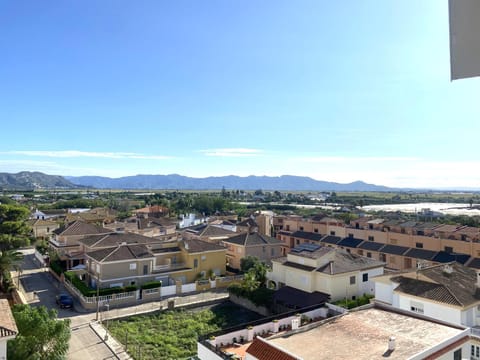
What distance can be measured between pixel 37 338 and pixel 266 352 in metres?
9.55

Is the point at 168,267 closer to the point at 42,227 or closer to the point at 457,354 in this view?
the point at 457,354

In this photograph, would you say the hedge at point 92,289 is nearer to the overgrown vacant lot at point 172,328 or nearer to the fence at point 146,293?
the fence at point 146,293

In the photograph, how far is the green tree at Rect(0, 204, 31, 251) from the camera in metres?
36.8

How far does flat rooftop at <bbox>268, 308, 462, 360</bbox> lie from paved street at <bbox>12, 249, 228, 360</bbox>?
1106 centimetres

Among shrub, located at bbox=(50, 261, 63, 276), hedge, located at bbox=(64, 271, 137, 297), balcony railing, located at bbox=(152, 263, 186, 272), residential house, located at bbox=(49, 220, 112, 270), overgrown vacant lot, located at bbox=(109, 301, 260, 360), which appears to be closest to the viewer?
overgrown vacant lot, located at bbox=(109, 301, 260, 360)

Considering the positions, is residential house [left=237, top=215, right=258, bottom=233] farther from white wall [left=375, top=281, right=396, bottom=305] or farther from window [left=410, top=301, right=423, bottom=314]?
window [left=410, top=301, right=423, bottom=314]

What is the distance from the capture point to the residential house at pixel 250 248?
1617 inches

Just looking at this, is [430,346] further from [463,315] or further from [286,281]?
[286,281]

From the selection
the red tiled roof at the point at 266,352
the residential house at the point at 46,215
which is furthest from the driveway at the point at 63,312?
the residential house at the point at 46,215

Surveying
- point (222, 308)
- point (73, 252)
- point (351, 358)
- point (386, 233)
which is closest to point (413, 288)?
point (351, 358)

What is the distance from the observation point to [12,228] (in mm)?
40000

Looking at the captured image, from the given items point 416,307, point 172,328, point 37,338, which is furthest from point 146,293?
point 416,307

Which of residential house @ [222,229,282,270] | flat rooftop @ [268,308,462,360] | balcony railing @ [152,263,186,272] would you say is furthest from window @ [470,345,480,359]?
balcony railing @ [152,263,186,272]

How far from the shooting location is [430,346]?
45.6 ft
